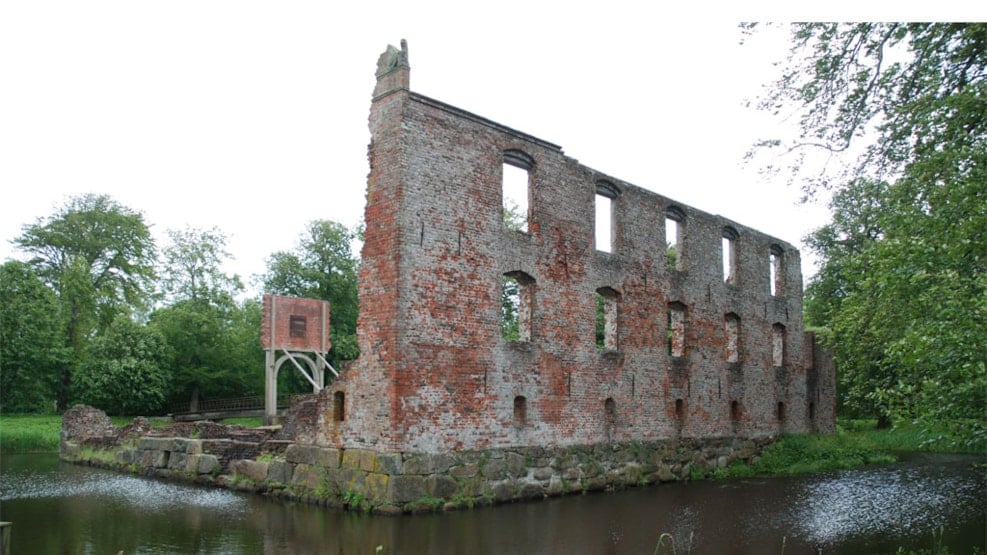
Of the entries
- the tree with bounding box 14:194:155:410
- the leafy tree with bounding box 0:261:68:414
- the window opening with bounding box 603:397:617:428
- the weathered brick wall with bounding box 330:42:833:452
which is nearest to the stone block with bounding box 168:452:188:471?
the weathered brick wall with bounding box 330:42:833:452

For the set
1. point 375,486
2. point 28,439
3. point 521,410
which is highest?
point 521,410

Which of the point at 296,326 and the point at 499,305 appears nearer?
the point at 499,305

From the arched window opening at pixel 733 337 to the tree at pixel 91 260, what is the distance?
94.3 ft

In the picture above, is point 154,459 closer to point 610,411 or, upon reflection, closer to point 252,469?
point 252,469

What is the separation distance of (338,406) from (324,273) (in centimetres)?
2396

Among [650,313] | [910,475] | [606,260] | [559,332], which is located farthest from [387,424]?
[910,475]

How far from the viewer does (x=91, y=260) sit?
37906 millimetres

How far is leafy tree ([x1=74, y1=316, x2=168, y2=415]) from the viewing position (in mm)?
30234

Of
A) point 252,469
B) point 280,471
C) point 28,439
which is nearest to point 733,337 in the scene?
point 280,471

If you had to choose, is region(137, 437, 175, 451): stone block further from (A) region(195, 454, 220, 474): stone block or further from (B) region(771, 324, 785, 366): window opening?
(B) region(771, 324, 785, 366): window opening

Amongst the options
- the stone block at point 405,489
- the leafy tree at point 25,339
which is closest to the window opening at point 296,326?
the leafy tree at point 25,339

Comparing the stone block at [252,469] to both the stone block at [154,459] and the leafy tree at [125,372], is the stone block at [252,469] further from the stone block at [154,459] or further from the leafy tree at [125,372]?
the leafy tree at [125,372]

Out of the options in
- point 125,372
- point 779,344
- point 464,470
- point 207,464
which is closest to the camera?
point 464,470

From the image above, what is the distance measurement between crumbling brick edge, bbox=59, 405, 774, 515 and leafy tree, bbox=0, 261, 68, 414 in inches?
542
